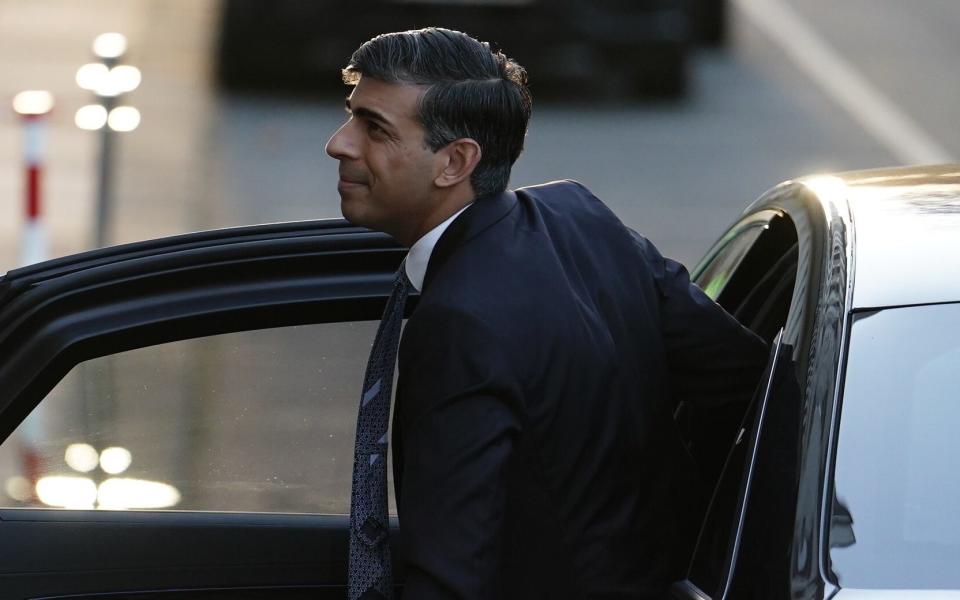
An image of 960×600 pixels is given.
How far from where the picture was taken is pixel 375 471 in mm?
2275

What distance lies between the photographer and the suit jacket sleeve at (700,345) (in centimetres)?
249

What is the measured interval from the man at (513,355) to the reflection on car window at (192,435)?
0.24m

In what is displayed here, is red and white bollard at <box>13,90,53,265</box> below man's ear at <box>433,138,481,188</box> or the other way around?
the other way around

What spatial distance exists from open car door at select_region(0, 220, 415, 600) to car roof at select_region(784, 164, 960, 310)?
0.71 metres

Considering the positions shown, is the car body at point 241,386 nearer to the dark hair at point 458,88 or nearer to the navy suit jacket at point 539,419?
the navy suit jacket at point 539,419

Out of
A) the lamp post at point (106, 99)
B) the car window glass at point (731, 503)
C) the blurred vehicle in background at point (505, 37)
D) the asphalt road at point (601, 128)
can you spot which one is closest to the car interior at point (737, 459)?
the car window glass at point (731, 503)

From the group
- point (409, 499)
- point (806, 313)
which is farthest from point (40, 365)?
point (806, 313)

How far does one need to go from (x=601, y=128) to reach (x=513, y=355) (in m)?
8.96

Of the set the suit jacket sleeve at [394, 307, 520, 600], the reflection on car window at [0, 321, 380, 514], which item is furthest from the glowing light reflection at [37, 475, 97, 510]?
the suit jacket sleeve at [394, 307, 520, 600]

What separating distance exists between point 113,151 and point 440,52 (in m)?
3.87

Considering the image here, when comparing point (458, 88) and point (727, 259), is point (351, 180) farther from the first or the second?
point (727, 259)

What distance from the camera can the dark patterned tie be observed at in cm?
224

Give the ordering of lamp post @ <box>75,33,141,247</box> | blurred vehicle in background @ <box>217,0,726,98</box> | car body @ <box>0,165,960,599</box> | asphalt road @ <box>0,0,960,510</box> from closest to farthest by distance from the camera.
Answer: car body @ <box>0,165,960,599</box> → lamp post @ <box>75,33,141,247</box> → asphalt road @ <box>0,0,960,510</box> → blurred vehicle in background @ <box>217,0,726,98</box>

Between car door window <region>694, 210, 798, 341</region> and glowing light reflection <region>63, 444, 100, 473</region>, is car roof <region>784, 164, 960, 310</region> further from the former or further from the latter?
glowing light reflection <region>63, 444, 100, 473</region>
